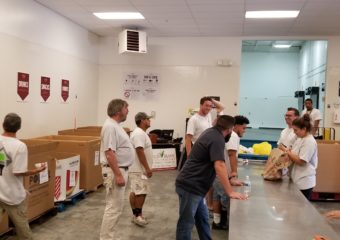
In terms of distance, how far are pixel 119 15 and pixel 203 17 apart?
61.2 inches

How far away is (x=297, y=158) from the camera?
147 inches

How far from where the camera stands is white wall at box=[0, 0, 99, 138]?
5230 millimetres

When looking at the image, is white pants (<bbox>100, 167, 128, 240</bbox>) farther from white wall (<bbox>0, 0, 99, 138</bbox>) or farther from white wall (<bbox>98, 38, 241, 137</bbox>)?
white wall (<bbox>98, 38, 241, 137</bbox>)

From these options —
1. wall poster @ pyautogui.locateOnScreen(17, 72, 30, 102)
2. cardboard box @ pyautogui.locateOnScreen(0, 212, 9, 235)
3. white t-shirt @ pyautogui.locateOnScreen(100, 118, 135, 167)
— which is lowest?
cardboard box @ pyautogui.locateOnScreen(0, 212, 9, 235)

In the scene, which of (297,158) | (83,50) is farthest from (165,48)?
(297,158)

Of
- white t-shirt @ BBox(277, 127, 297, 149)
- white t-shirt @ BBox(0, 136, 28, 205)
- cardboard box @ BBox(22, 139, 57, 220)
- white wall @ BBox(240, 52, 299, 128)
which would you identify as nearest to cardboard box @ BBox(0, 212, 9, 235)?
cardboard box @ BBox(22, 139, 57, 220)

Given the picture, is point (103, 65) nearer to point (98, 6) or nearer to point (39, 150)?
point (98, 6)

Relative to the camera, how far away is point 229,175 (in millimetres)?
3822

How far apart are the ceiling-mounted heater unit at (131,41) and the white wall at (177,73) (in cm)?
103

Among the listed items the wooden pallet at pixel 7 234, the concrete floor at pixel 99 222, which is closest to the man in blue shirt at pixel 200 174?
the concrete floor at pixel 99 222

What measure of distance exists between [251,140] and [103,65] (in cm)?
424

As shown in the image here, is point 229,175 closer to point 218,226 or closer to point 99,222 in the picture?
point 218,226

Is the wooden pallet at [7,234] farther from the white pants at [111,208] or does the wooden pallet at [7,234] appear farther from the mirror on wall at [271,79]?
the mirror on wall at [271,79]

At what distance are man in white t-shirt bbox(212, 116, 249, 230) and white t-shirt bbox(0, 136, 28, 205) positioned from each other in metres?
1.98
